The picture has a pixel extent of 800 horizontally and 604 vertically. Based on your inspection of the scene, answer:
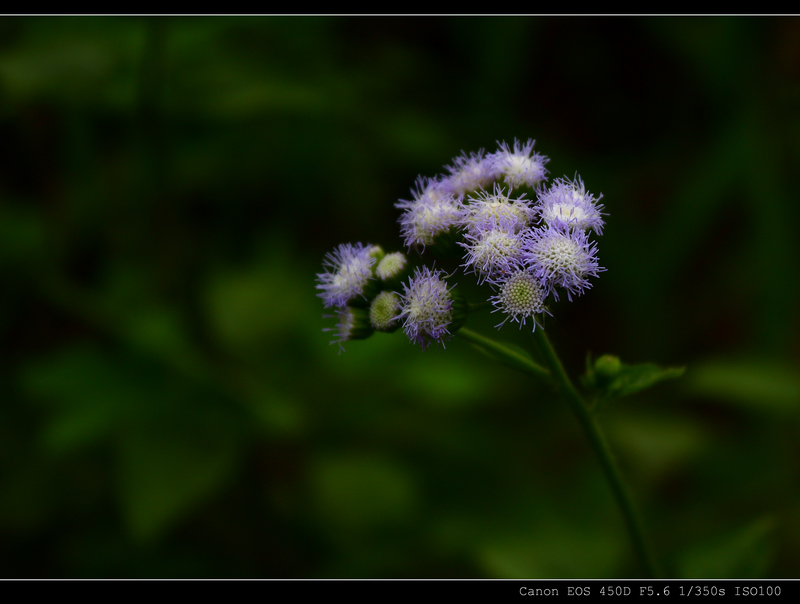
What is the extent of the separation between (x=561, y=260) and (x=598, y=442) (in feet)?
2.17

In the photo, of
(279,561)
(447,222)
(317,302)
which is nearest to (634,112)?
(317,302)

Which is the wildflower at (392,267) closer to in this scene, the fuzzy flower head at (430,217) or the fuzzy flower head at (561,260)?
the fuzzy flower head at (430,217)

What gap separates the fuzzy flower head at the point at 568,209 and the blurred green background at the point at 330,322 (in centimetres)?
122

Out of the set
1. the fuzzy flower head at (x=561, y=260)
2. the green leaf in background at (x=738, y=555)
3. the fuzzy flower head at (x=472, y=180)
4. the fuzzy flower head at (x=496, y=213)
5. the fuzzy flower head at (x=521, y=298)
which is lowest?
the green leaf in background at (x=738, y=555)

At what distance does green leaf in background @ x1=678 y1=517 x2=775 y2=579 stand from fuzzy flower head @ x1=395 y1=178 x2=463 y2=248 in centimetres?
165

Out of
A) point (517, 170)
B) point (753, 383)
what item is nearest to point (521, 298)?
point (517, 170)

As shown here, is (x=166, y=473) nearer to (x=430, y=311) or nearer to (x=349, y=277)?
(x=349, y=277)

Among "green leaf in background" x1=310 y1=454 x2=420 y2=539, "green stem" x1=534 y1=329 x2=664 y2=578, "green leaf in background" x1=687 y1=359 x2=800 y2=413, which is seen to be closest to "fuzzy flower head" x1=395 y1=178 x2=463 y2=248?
"green stem" x1=534 y1=329 x2=664 y2=578

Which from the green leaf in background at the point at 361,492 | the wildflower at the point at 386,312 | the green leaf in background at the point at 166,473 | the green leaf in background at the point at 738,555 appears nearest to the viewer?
the wildflower at the point at 386,312

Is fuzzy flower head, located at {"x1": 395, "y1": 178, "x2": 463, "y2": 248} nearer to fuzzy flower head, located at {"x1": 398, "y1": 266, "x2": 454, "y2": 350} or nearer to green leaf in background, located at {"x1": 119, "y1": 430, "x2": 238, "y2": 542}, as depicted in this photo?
fuzzy flower head, located at {"x1": 398, "y1": 266, "x2": 454, "y2": 350}

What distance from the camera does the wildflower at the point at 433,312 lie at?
2.03 meters

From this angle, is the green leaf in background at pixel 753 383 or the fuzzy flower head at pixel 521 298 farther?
the green leaf in background at pixel 753 383

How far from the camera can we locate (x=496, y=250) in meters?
2.03

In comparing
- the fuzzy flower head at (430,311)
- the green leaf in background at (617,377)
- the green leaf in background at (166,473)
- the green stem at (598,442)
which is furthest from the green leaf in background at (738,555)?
the green leaf in background at (166,473)
